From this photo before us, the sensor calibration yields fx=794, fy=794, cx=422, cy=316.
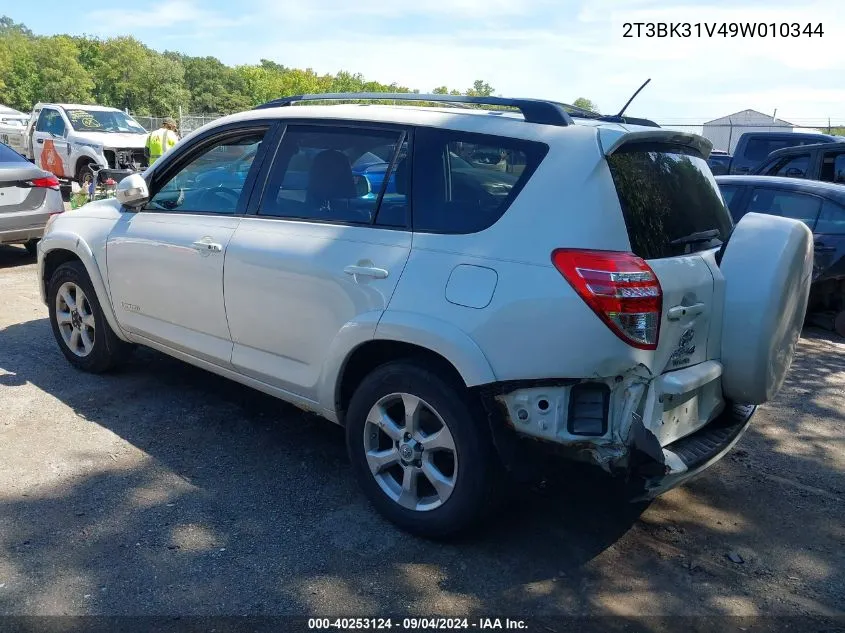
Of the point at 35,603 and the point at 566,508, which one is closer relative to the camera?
the point at 35,603

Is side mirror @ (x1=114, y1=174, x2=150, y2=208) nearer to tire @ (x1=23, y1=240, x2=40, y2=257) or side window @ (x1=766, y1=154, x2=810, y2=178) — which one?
tire @ (x1=23, y1=240, x2=40, y2=257)

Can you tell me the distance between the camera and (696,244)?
3.46 meters

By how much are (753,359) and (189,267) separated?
294 cm

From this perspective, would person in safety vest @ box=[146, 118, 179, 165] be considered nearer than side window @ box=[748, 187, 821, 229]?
No

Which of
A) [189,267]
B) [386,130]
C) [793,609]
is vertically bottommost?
[793,609]

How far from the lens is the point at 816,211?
24.8 feet

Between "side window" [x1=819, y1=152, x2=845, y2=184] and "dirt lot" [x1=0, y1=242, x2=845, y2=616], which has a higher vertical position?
"side window" [x1=819, y1=152, x2=845, y2=184]

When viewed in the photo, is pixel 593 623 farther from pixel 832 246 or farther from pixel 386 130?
pixel 832 246

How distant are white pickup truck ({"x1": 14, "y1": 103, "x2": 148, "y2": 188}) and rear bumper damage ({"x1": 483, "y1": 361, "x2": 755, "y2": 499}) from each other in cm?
1443

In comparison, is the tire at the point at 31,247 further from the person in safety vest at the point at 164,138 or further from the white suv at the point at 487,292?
the white suv at the point at 487,292

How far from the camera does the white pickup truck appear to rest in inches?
648

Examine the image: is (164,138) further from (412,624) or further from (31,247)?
(412,624)

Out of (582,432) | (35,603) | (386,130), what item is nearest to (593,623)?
(582,432)

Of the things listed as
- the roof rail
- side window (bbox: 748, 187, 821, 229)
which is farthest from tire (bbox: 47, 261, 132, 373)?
side window (bbox: 748, 187, 821, 229)
